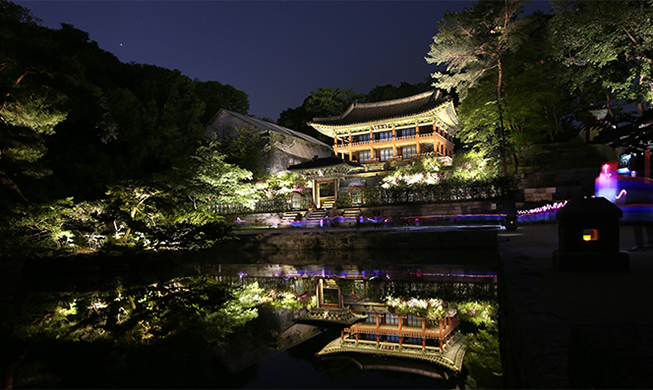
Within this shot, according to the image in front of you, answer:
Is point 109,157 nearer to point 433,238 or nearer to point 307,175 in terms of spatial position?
point 307,175

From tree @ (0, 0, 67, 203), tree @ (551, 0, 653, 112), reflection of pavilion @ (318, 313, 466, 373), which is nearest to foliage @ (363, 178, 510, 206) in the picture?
tree @ (551, 0, 653, 112)

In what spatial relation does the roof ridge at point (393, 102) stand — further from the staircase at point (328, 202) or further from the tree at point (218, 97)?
the tree at point (218, 97)

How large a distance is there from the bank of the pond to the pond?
2.62ft

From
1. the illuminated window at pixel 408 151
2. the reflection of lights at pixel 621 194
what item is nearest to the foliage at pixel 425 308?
the reflection of lights at pixel 621 194

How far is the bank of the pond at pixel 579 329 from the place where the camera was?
186 centimetres

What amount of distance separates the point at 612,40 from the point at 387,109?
19.0 meters

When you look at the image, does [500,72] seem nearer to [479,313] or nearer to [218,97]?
[479,313]

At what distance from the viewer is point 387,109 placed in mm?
34094

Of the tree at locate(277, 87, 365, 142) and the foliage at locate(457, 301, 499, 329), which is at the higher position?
the tree at locate(277, 87, 365, 142)

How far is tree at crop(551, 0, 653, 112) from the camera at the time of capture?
49.5ft

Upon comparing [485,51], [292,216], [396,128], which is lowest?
[292,216]

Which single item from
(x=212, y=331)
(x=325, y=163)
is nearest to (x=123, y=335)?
(x=212, y=331)

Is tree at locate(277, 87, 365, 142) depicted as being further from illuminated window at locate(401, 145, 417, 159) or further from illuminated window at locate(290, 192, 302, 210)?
illuminated window at locate(290, 192, 302, 210)

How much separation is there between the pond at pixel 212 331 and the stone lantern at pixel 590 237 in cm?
139
